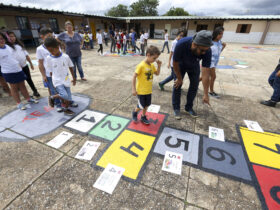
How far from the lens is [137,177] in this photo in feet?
6.66

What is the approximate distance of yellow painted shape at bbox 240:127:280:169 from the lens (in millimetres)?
2305

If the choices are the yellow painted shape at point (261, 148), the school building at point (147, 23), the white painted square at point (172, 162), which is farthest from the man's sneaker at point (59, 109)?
the school building at point (147, 23)

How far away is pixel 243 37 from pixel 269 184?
27154 mm

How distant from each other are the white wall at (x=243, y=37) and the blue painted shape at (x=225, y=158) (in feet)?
85.8

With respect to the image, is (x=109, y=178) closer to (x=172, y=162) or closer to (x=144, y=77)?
(x=172, y=162)

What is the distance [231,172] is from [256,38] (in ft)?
90.3

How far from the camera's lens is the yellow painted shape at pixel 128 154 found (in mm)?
2157

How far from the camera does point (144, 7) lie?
183ft

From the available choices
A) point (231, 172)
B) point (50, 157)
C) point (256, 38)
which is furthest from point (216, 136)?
point (256, 38)

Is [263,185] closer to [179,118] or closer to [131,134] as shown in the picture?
[179,118]

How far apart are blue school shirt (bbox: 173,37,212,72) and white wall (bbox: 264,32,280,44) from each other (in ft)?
88.0

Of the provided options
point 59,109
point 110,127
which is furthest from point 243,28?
point 59,109

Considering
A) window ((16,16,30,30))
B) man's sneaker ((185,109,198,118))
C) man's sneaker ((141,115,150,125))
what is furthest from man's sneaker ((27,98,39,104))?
window ((16,16,30,30))

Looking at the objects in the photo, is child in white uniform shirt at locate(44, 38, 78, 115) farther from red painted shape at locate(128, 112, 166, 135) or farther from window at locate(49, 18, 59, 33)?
window at locate(49, 18, 59, 33)
